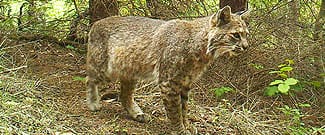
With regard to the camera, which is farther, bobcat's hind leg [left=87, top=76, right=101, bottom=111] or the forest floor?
bobcat's hind leg [left=87, top=76, right=101, bottom=111]

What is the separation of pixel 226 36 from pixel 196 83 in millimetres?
1801

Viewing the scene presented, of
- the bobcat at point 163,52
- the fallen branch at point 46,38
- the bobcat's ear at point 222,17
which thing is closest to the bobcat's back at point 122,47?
the bobcat at point 163,52

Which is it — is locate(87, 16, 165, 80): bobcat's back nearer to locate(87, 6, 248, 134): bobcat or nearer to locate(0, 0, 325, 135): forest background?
locate(87, 6, 248, 134): bobcat

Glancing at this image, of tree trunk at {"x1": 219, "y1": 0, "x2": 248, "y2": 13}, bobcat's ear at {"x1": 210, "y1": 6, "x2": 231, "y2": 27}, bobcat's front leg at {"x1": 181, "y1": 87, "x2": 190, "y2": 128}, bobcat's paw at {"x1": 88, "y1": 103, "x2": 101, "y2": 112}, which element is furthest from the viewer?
tree trunk at {"x1": 219, "y1": 0, "x2": 248, "y2": 13}

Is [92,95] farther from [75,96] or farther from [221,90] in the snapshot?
[221,90]

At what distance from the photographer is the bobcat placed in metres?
4.44

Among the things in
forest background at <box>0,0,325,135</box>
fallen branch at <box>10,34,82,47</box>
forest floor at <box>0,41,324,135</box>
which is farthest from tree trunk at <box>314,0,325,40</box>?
fallen branch at <box>10,34,82,47</box>

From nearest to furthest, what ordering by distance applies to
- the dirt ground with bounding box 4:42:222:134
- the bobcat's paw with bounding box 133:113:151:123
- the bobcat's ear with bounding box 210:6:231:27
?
1. the bobcat's ear with bounding box 210:6:231:27
2. the dirt ground with bounding box 4:42:222:134
3. the bobcat's paw with bounding box 133:113:151:123

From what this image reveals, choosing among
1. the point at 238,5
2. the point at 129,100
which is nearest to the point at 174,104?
the point at 129,100

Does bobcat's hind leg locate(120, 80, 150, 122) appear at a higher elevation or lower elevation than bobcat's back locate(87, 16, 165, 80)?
lower

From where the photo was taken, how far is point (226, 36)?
4.40m

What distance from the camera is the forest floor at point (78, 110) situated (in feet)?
14.6

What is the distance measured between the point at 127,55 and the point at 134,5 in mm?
1912

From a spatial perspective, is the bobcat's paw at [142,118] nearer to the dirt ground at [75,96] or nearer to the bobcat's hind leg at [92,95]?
the dirt ground at [75,96]
